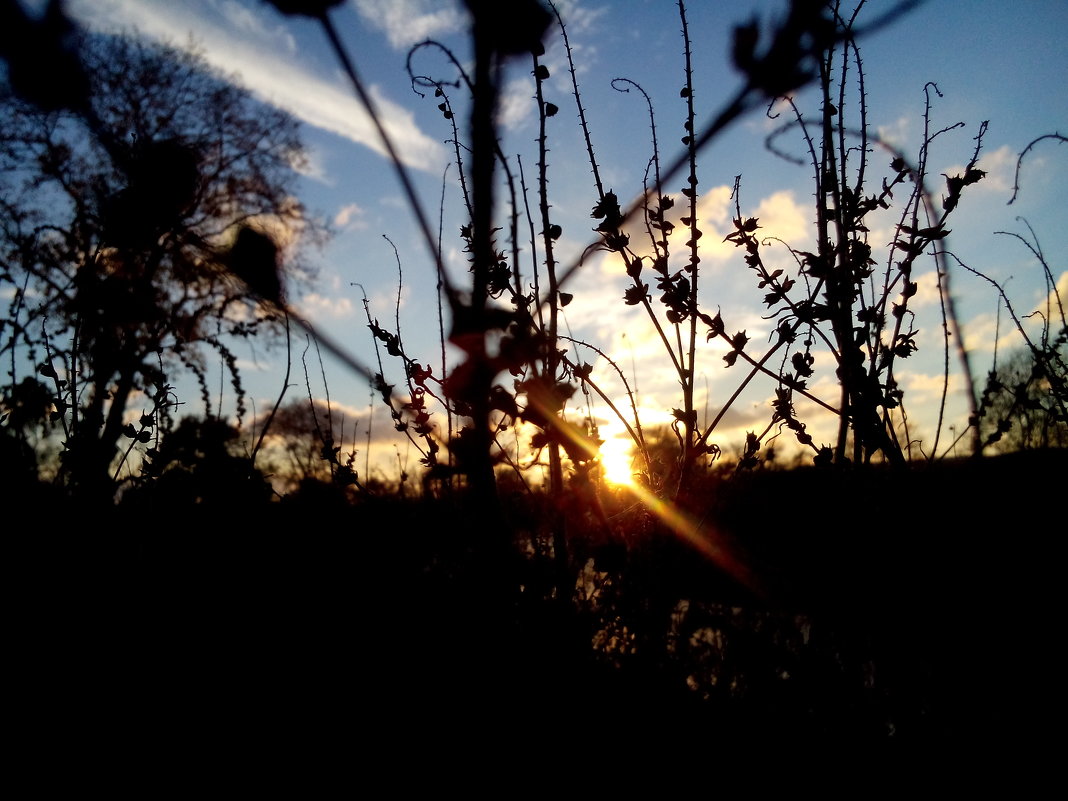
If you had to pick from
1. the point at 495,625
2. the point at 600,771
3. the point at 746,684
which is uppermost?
the point at 495,625

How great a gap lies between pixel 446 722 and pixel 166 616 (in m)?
1.41

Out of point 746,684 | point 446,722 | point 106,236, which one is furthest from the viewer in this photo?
point 106,236

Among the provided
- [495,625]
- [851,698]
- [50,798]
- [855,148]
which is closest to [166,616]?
[50,798]

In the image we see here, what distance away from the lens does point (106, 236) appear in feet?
8.50

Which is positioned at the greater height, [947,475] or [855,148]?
[855,148]

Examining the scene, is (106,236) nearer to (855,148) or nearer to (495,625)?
(495,625)

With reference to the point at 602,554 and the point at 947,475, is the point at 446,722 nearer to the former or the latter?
the point at 602,554

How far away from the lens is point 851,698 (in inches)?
69.9

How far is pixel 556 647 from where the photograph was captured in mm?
1707

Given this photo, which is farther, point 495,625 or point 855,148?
point 855,148

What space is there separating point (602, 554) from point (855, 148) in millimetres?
1619

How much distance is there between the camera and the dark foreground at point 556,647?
5.53 ft

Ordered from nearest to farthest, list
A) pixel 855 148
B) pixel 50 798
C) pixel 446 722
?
pixel 50 798, pixel 446 722, pixel 855 148

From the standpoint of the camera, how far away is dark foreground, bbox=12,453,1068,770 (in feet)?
5.53
